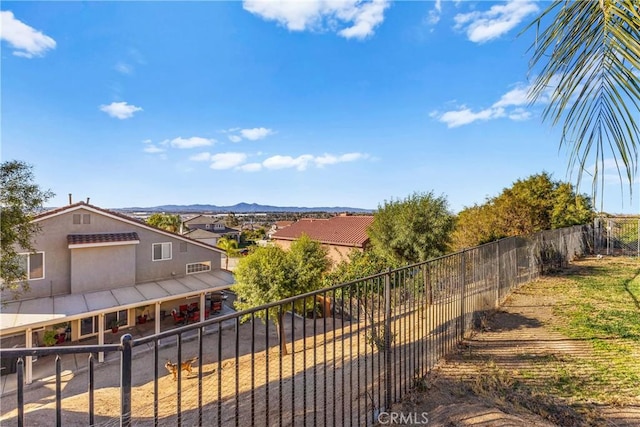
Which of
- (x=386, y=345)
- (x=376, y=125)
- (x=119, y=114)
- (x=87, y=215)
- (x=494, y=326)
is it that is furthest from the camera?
(x=119, y=114)

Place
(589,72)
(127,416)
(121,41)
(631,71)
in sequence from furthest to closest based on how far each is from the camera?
(121,41) < (127,416) < (589,72) < (631,71)

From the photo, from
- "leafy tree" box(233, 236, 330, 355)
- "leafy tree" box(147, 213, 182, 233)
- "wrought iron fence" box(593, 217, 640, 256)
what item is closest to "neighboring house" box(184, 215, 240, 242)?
"leafy tree" box(147, 213, 182, 233)

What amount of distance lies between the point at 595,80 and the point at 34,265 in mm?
15075

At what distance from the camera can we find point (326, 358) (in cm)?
485

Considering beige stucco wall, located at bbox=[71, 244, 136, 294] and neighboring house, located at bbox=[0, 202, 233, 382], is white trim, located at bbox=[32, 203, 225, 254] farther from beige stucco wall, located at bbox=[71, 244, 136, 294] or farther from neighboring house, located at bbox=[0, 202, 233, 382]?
beige stucco wall, located at bbox=[71, 244, 136, 294]

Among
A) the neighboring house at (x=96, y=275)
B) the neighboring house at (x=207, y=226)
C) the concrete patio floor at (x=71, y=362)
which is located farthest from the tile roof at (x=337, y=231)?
the neighboring house at (x=207, y=226)

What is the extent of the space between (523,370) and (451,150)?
11463 mm

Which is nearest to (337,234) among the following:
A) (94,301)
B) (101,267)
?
(101,267)

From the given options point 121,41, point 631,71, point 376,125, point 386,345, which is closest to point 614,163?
point 631,71

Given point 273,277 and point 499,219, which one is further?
point 499,219

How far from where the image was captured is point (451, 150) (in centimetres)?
1419

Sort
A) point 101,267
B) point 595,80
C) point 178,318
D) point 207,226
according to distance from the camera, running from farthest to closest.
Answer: point 207,226 < point 178,318 < point 101,267 < point 595,80

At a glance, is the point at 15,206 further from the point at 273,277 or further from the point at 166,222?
the point at 166,222

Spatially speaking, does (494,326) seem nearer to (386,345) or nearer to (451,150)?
(386,345)
